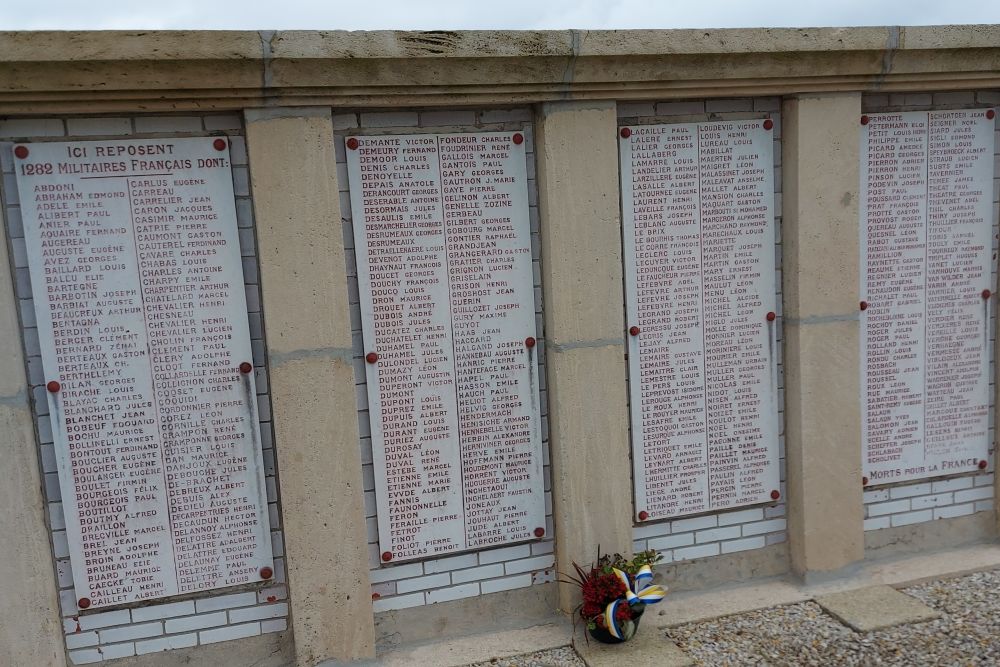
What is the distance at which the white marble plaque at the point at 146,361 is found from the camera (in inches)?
141

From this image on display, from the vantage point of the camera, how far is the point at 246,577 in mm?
3939

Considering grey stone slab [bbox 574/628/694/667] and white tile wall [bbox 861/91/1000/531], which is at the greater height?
white tile wall [bbox 861/91/1000/531]

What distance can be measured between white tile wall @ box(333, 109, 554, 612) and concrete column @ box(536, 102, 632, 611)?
65 millimetres

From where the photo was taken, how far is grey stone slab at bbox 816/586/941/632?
13.8ft

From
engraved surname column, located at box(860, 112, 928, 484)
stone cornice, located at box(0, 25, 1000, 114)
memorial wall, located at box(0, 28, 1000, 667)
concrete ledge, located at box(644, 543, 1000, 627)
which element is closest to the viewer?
stone cornice, located at box(0, 25, 1000, 114)

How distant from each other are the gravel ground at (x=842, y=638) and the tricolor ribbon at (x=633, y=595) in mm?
331

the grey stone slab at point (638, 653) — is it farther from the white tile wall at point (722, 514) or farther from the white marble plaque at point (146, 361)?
the white marble plaque at point (146, 361)

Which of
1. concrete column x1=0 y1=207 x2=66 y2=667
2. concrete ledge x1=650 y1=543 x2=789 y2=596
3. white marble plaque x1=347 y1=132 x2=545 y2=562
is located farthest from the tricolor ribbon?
concrete column x1=0 y1=207 x2=66 y2=667

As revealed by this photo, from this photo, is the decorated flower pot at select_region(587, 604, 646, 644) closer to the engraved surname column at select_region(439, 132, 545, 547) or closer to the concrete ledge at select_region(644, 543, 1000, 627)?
the concrete ledge at select_region(644, 543, 1000, 627)

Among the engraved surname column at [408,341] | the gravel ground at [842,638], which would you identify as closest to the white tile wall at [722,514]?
the gravel ground at [842,638]

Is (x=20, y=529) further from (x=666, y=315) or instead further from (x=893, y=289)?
(x=893, y=289)

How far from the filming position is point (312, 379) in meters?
3.81

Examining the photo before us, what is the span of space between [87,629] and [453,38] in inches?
128

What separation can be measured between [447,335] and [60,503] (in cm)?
195
